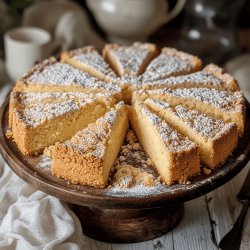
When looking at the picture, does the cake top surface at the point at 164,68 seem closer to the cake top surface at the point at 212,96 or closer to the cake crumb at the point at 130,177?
the cake top surface at the point at 212,96

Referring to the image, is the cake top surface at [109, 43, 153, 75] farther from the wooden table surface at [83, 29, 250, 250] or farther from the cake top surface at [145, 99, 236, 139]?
the wooden table surface at [83, 29, 250, 250]

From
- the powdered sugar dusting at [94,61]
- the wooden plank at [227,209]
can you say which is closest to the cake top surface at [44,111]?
the powdered sugar dusting at [94,61]

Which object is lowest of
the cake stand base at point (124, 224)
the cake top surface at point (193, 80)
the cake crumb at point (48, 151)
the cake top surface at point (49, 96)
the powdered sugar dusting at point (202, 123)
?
the cake stand base at point (124, 224)

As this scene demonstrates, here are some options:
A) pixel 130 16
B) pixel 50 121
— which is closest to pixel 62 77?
pixel 50 121

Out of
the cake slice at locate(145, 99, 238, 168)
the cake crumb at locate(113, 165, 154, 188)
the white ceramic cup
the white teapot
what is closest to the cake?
the cake crumb at locate(113, 165, 154, 188)

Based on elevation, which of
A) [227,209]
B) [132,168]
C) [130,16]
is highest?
[132,168]

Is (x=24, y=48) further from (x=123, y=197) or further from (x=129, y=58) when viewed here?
(x=123, y=197)

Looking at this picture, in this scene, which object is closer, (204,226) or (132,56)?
(204,226)
